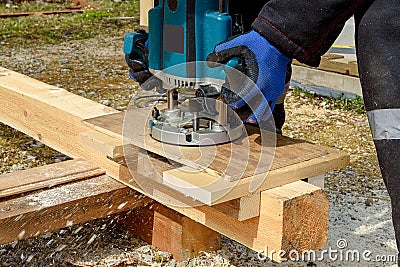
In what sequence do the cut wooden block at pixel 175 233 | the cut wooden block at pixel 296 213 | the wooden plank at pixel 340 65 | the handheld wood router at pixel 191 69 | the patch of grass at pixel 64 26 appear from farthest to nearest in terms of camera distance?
the patch of grass at pixel 64 26
the wooden plank at pixel 340 65
the cut wooden block at pixel 175 233
the handheld wood router at pixel 191 69
the cut wooden block at pixel 296 213

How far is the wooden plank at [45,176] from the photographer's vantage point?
2.16m

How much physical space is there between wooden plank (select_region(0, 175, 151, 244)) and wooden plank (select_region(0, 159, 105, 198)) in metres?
0.02

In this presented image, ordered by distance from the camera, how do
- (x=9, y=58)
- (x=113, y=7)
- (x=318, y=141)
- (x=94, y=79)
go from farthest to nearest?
(x=113, y=7) → (x=9, y=58) → (x=94, y=79) → (x=318, y=141)

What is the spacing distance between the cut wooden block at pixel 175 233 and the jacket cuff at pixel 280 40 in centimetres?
88

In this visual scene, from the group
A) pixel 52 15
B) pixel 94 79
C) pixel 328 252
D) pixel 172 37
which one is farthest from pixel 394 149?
pixel 52 15

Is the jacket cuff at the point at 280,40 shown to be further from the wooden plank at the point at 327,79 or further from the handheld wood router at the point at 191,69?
the wooden plank at the point at 327,79

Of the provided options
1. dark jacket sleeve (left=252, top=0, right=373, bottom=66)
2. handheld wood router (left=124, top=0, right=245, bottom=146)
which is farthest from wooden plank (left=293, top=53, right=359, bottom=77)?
dark jacket sleeve (left=252, top=0, right=373, bottom=66)

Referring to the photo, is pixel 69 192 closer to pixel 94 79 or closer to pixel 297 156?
pixel 297 156

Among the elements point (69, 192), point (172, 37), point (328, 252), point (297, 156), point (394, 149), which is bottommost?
point (328, 252)

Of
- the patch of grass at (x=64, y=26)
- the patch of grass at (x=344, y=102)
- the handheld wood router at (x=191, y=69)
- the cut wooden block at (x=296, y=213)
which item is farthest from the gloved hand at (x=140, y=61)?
the patch of grass at (x=64, y=26)

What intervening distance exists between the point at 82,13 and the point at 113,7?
2.43 ft

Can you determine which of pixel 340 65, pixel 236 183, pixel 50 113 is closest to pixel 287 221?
pixel 236 183

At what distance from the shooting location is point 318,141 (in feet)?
12.1

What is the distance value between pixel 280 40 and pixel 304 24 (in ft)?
0.25
